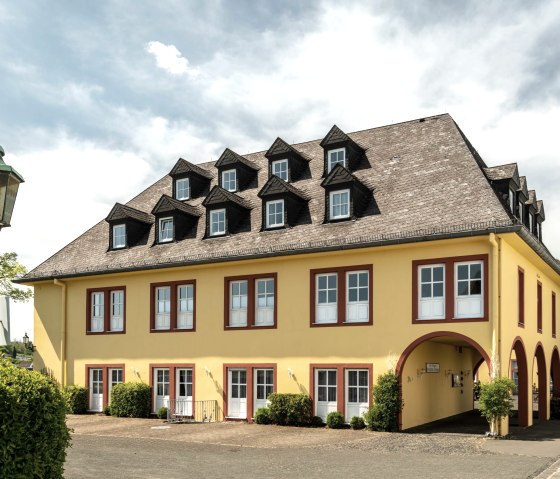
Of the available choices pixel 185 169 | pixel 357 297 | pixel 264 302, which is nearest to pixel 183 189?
pixel 185 169

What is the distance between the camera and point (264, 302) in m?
25.2

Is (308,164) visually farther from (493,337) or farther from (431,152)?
(493,337)

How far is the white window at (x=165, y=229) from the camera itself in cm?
2900

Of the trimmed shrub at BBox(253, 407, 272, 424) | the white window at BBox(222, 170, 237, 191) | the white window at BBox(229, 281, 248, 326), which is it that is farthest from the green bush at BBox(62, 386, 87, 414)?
the white window at BBox(222, 170, 237, 191)

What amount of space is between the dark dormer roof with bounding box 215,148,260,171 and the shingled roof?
374 millimetres

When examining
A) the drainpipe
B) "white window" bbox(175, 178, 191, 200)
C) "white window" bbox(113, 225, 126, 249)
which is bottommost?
the drainpipe

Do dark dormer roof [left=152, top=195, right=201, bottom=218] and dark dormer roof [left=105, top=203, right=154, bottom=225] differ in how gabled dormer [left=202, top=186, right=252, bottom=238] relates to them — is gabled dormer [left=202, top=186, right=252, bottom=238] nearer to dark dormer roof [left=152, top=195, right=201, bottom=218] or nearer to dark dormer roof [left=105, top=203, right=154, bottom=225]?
dark dormer roof [left=152, top=195, right=201, bottom=218]

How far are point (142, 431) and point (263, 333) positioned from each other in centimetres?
Result: 518

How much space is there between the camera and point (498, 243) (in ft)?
68.9

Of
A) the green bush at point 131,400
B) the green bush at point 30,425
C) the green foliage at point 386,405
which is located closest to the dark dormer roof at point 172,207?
the green bush at point 131,400

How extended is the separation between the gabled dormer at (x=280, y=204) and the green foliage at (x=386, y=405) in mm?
6818

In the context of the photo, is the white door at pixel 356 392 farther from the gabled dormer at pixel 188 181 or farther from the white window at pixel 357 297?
the gabled dormer at pixel 188 181

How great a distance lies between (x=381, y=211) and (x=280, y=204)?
156 inches

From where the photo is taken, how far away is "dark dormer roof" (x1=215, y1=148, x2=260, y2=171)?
29.7 m
